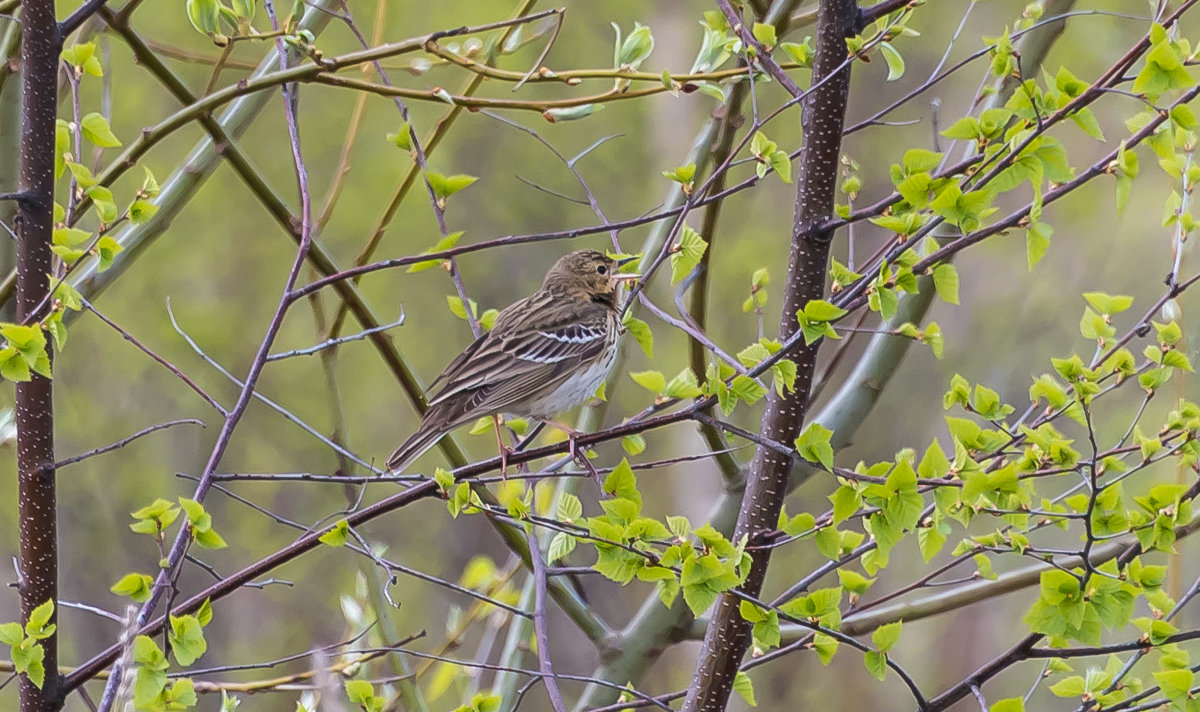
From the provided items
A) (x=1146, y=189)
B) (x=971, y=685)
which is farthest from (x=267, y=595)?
(x=971, y=685)

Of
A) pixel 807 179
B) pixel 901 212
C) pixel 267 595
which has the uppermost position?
pixel 267 595

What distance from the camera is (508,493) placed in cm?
371

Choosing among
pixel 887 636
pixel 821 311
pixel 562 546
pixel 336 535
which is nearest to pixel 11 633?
pixel 336 535

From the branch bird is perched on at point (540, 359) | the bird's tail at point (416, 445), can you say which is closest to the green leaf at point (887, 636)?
the branch bird is perched on at point (540, 359)

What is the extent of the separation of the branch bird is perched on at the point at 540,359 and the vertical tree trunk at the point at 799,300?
137 cm

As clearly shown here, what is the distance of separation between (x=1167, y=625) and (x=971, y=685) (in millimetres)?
538

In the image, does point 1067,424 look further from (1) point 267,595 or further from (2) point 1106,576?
(2) point 1106,576

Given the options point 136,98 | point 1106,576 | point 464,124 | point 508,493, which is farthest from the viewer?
point 464,124

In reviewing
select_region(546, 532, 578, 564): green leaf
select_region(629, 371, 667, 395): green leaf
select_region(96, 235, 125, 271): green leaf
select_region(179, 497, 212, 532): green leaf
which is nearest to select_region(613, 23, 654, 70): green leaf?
select_region(629, 371, 667, 395): green leaf

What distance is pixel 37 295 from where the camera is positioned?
9.86 feet

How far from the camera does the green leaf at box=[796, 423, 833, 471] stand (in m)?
2.62

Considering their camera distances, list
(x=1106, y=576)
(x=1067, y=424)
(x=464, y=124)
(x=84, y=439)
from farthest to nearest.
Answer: (x=464, y=124) → (x=1067, y=424) → (x=84, y=439) → (x=1106, y=576)

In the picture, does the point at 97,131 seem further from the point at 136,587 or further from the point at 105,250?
the point at 136,587

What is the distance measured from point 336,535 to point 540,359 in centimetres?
279
